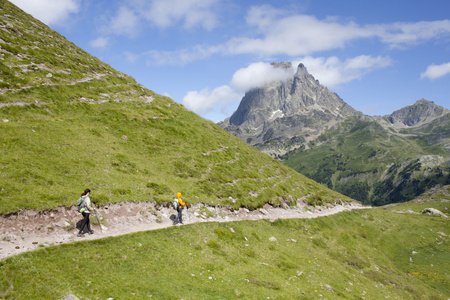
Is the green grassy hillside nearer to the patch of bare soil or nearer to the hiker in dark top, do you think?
the patch of bare soil

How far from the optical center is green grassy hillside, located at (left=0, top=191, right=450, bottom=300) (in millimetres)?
15258

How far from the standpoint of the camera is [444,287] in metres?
42.4

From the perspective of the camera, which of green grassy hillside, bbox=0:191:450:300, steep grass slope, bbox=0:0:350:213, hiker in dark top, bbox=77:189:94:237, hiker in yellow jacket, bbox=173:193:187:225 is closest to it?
green grassy hillside, bbox=0:191:450:300

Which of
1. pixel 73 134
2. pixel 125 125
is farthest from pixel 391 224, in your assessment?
pixel 73 134

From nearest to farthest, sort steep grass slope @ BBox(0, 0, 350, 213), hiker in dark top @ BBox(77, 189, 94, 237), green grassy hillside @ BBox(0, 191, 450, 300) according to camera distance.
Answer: green grassy hillside @ BBox(0, 191, 450, 300)
hiker in dark top @ BBox(77, 189, 94, 237)
steep grass slope @ BBox(0, 0, 350, 213)

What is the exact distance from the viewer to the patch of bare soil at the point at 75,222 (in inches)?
706

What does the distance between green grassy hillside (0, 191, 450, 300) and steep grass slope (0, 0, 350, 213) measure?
262 inches

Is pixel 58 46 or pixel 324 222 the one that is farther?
pixel 58 46

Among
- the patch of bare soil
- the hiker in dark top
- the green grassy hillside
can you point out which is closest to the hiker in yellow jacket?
the patch of bare soil

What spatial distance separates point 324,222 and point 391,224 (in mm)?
33096

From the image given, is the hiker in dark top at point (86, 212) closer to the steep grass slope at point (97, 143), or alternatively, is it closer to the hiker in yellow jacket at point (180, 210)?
the steep grass slope at point (97, 143)

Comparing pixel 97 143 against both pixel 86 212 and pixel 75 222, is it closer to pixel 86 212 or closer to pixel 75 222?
pixel 75 222

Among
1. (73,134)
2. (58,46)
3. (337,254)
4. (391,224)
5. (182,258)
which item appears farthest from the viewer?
(391,224)

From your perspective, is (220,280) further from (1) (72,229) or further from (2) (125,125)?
(2) (125,125)
